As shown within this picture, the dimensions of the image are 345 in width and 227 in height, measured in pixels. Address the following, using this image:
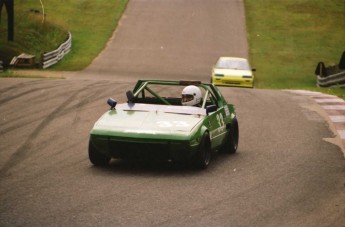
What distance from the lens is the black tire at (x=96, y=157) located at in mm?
10688

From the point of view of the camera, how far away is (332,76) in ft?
98.7

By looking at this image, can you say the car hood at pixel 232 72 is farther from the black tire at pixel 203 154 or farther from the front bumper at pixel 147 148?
the front bumper at pixel 147 148

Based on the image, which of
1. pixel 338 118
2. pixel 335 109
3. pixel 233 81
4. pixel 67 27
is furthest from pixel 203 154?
pixel 67 27

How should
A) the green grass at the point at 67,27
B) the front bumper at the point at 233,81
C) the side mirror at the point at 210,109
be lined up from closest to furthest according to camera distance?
the side mirror at the point at 210,109
the front bumper at the point at 233,81
the green grass at the point at 67,27

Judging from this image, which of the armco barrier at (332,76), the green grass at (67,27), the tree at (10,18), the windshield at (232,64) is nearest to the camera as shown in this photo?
the armco barrier at (332,76)

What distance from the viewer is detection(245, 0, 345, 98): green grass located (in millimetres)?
38375

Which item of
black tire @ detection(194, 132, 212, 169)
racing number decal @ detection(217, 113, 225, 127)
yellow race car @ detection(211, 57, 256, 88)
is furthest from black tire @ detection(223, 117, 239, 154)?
yellow race car @ detection(211, 57, 256, 88)

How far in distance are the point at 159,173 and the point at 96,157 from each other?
0.88 metres

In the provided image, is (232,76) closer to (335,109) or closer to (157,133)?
(335,109)

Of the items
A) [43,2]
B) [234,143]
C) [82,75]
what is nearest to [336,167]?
[234,143]

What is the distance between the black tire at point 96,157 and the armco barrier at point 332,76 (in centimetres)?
1930

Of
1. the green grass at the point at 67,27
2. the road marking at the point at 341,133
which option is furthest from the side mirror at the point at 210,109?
the green grass at the point at 67,27

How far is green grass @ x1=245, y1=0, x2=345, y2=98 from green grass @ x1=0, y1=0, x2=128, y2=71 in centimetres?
844

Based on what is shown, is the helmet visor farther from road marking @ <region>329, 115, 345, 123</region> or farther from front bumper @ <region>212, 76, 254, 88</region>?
front bumper @ <region>212, 76, 254, 88</region>
